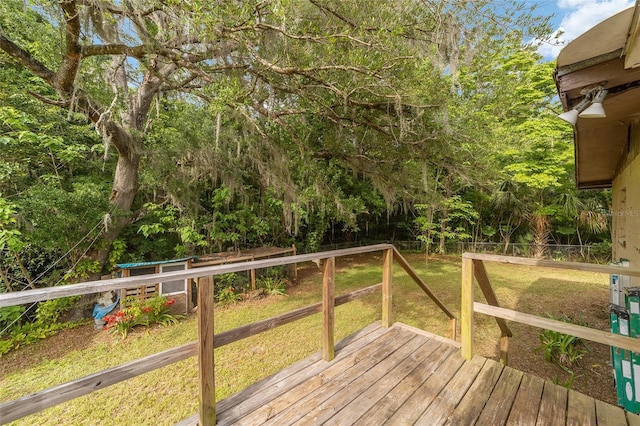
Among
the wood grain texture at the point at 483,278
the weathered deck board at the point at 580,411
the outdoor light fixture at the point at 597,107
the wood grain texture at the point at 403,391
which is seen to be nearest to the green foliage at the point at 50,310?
the wood grain texture at the point at 403,391

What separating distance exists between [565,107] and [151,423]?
450 centimetres

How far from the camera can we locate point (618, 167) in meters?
4.00

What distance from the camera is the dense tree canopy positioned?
10.6ft

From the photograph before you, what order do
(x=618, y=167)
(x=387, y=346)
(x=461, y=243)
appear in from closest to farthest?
(x=387, y=346), (x=618, y=167), (x=461, y=243)

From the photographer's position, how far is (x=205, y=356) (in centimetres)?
156

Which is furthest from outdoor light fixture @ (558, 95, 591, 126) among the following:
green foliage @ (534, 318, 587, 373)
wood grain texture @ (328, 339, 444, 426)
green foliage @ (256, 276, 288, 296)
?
green foliage @ (256, 276, 288, 296)

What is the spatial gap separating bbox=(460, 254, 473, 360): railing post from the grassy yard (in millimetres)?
1965

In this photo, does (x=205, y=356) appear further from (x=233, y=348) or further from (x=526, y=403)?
(x=233, y=348)

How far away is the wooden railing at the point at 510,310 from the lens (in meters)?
1.62

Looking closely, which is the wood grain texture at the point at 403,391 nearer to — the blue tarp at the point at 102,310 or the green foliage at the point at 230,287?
the green foliage at the point at 230,287

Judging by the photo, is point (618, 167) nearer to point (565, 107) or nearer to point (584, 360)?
point (584, 360)

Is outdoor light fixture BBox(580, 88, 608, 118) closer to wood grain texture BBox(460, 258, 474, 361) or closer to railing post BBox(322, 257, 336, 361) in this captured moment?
wood grain texture BBox(460, 258, 474, 361)

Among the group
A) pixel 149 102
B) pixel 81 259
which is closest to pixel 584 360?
pixel 81 259

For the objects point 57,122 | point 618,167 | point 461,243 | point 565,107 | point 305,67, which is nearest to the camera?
point 565,107
